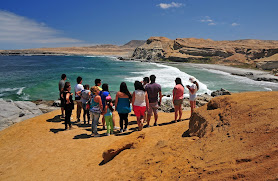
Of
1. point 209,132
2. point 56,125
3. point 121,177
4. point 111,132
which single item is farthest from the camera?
point 56,125

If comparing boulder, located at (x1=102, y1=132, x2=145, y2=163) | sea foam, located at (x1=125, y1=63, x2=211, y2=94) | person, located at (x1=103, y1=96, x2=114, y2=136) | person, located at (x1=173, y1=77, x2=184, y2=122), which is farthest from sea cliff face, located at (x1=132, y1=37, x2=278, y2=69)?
boulder, located at (x1=102, y1=132, x2=145, y2=163)

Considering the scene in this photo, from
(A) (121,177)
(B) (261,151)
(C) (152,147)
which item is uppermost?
(B) (261,151)

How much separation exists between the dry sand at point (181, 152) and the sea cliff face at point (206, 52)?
162 ft

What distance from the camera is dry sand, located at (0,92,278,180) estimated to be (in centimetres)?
286

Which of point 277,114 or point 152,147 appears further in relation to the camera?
point 152,147

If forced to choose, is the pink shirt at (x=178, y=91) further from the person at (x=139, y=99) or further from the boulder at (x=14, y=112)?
the boulder at (x=14, y=112)

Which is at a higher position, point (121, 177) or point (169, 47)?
point (169, 47)

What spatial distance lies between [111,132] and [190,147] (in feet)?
11.9

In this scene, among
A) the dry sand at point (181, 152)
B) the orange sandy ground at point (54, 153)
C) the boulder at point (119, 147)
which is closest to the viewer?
the dry sand at point (181, 152)

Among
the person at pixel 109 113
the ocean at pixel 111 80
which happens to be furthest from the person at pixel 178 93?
the ocean at pixel 111 80

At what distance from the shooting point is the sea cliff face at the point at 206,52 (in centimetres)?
5886

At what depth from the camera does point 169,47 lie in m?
90.1

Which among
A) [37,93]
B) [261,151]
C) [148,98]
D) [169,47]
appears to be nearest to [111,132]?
[148,98]

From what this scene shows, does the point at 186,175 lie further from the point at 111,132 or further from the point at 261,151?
the point at 111,132
